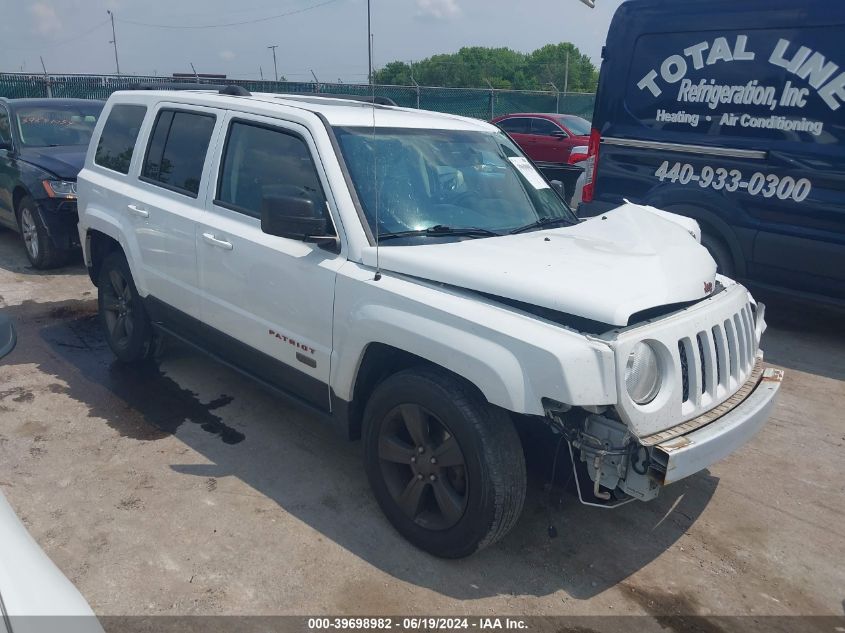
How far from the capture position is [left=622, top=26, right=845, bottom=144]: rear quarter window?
5.50 metres

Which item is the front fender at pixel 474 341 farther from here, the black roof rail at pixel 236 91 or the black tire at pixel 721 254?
the black tire at pixel 721 254

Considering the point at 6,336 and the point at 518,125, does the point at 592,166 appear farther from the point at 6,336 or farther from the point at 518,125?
the point at 518,125

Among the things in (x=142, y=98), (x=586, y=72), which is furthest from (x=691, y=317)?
(x=586, y=72)

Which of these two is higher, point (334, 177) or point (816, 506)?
point (334, 177)

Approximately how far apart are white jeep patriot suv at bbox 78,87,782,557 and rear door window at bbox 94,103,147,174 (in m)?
0.19

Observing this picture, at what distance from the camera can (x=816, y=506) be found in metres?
3.69

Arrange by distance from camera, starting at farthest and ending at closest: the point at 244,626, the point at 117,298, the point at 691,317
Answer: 1. the point at 117,298
2. the point at 691,317
3. the point at 244,626

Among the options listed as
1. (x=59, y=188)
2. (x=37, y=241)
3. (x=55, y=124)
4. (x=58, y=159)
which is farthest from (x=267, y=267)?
(x=55, y=124)

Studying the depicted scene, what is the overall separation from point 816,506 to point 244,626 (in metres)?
2.92

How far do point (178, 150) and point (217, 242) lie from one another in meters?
0.90

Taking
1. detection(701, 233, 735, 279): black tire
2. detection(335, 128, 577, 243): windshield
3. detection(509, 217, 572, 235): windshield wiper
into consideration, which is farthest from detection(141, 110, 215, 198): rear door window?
detection(701, 233, 735, 279): black tire

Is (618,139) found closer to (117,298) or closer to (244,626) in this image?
(117,298)

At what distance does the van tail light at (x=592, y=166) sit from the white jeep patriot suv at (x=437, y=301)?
259 centimetres

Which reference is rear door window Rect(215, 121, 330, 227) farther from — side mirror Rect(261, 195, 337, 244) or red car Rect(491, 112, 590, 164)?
red car Rect(491, 112, 590, 164)
